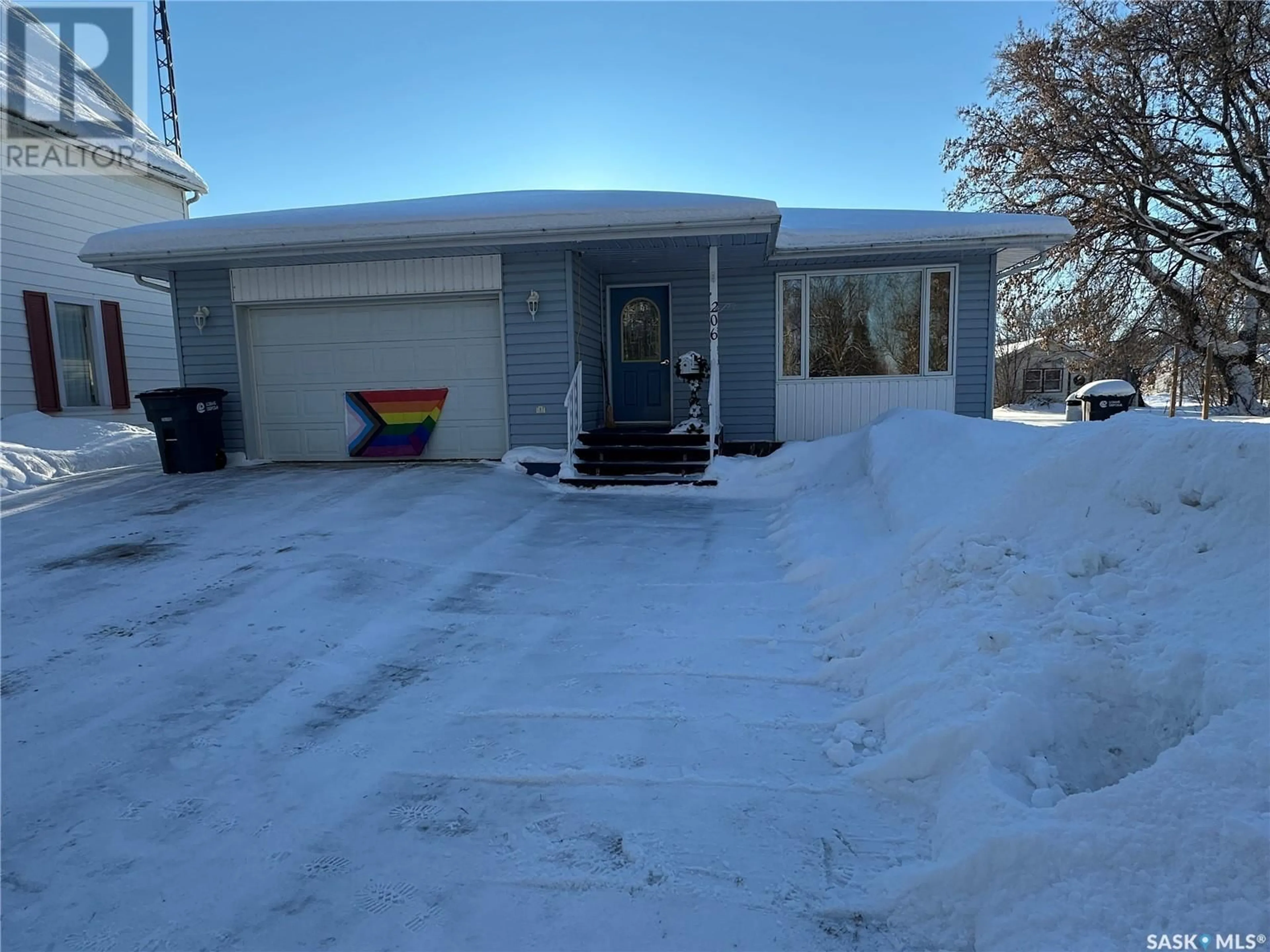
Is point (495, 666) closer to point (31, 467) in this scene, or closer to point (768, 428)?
point (768, 428)

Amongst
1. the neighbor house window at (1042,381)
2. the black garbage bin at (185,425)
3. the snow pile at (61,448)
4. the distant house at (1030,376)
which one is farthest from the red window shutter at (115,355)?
the neighbor house window at (1042,381)

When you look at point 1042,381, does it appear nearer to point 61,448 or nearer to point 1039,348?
point 1039,348

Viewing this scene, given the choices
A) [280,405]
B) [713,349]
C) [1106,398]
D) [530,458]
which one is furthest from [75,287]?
[1106,398]

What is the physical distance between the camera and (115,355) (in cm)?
Answer: 1105

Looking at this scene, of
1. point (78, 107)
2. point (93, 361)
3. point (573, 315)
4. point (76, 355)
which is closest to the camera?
point (573, 315)

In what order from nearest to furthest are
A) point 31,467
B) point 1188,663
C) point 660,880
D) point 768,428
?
point 660,880
point 1188,663
point 31,467
point 768,428

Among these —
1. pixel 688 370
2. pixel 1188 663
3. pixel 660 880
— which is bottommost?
pixel 660 880

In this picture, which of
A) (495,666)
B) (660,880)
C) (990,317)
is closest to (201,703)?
(495,666)

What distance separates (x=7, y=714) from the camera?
9.23 feet

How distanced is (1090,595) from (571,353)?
21.6 ft

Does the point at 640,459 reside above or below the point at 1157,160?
below

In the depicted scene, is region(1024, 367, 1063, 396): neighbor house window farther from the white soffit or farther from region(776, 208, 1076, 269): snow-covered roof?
the white soffit

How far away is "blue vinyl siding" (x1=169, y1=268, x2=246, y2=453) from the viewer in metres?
8.90

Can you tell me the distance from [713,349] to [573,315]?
72.0 inches
